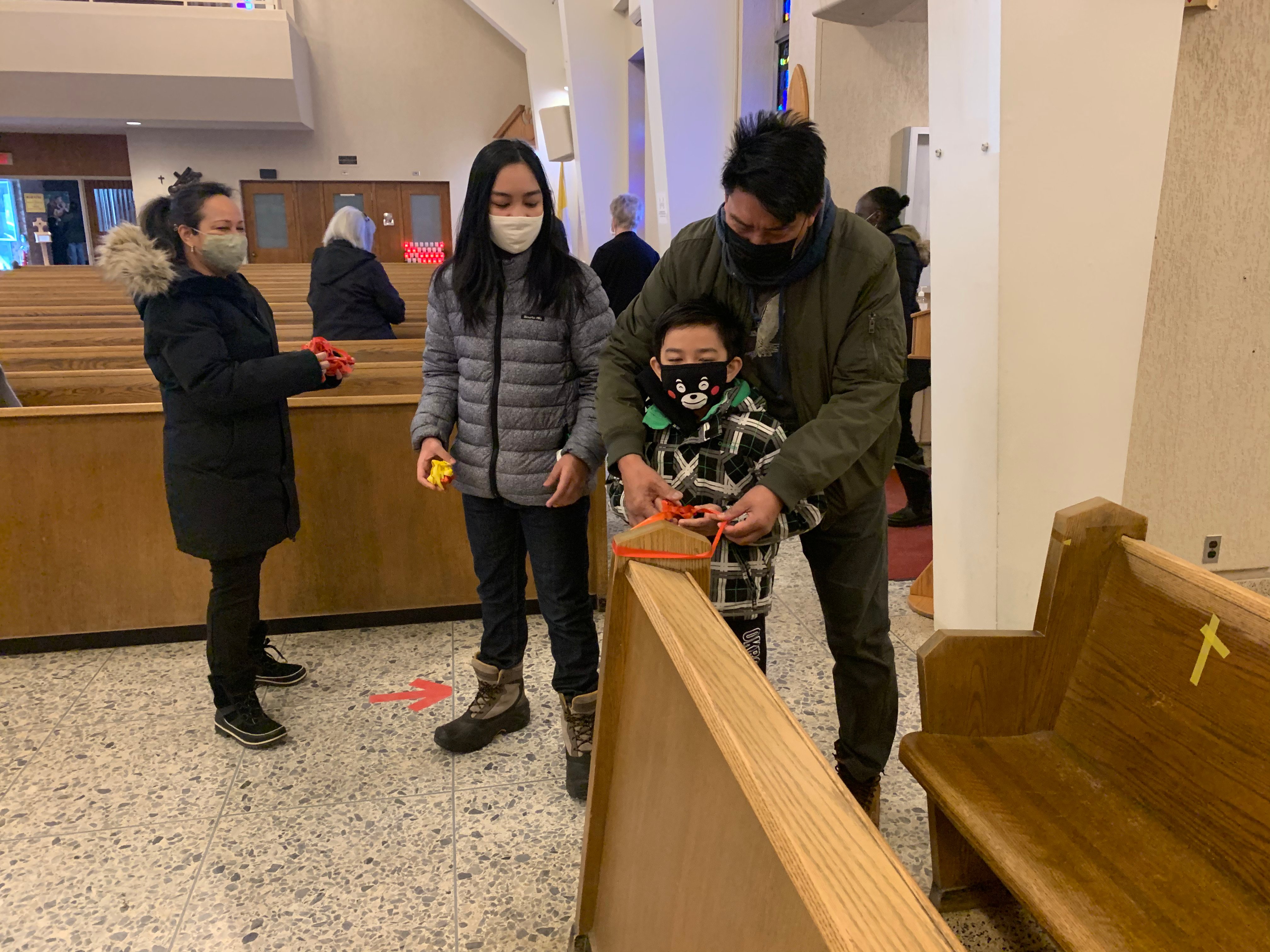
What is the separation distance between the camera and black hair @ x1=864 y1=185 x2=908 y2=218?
3.28m

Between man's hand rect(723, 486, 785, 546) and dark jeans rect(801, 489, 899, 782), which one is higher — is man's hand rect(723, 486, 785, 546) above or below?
above

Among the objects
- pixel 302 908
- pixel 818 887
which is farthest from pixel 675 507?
pixel 302 908

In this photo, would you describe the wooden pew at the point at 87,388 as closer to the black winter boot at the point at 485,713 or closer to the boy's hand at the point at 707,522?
the black winter boot at the point at 485,713

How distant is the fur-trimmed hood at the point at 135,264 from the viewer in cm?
180

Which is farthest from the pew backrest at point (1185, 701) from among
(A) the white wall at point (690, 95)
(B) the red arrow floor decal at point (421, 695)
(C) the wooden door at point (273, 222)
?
(C) the wooden door at point (273, 222)

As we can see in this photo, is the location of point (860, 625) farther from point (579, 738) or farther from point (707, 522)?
point (579, 738)

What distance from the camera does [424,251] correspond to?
47.6 feet

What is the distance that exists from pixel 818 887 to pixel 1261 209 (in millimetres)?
2852

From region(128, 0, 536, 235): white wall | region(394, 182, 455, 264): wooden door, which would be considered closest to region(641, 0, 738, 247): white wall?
region(128, 0, 536, 235): white wall

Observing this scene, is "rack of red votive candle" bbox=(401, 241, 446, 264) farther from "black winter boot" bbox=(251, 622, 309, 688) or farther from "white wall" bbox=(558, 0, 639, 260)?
"black winter boot" bbox=(251, 622, 309, 688)

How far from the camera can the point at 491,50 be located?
543 inches

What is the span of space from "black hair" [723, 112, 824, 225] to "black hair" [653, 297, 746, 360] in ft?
0.68

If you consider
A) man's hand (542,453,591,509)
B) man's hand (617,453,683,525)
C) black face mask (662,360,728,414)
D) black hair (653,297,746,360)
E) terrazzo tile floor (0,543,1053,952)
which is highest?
black hair (653,297,746,360)

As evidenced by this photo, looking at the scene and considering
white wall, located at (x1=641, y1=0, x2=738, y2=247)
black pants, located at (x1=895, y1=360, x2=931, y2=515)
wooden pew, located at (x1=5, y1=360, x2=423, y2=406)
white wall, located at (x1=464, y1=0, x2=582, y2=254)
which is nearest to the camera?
wooden pew, located at (x1=5, y1=360, x2=423, y2=406)
